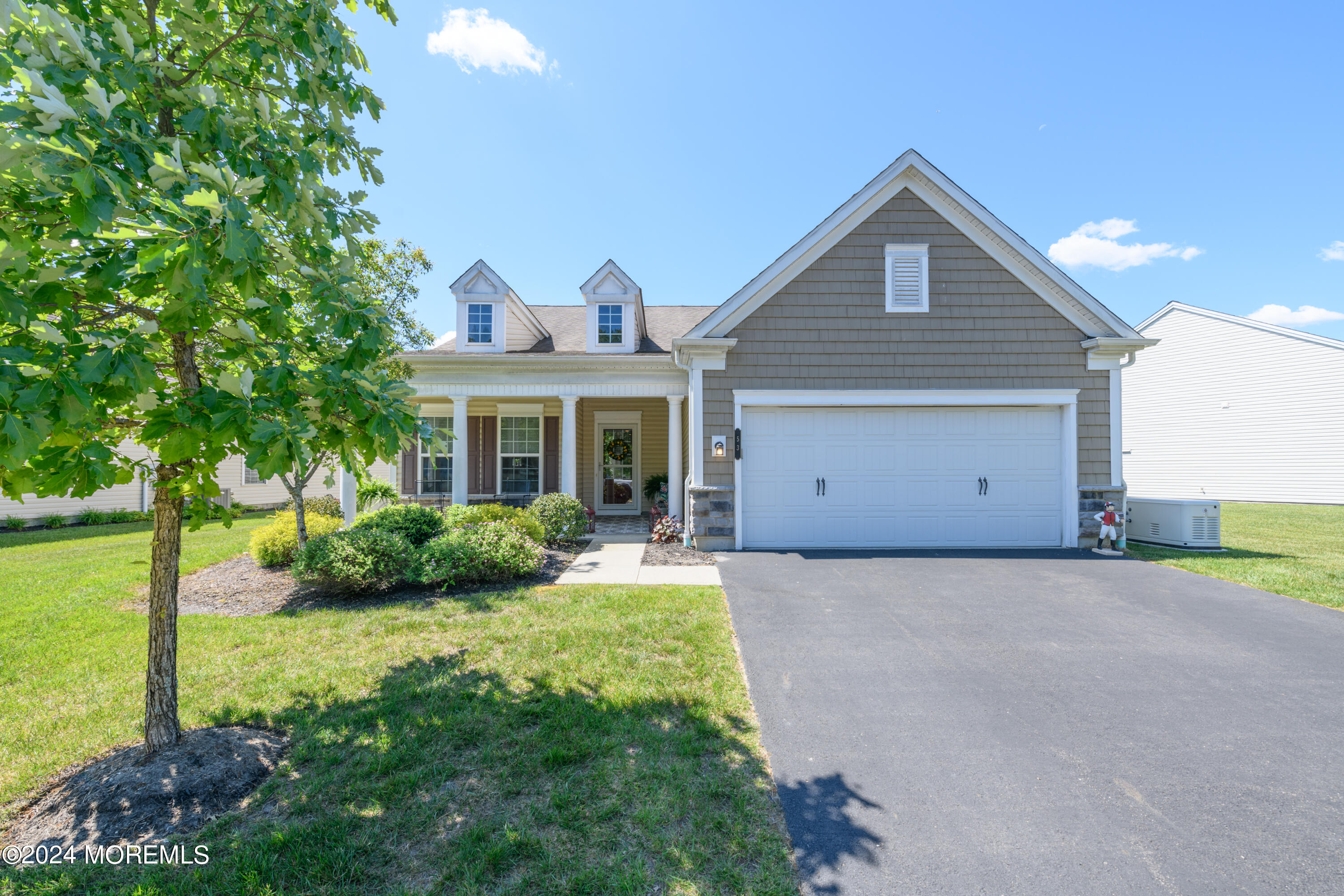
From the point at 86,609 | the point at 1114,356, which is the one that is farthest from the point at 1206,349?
the point at 86,609

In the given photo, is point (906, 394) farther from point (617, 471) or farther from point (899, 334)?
point (617, 471)

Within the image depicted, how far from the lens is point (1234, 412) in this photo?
1841 centimetres

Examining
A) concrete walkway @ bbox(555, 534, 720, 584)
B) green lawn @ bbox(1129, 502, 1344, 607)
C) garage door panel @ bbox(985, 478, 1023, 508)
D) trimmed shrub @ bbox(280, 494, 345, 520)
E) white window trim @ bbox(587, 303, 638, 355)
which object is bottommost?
concrete walkway @ bbox(555, 534, 720, 584)

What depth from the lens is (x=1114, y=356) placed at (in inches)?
360

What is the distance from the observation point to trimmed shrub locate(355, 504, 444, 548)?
26.2ft

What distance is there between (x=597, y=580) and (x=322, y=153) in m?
5.28

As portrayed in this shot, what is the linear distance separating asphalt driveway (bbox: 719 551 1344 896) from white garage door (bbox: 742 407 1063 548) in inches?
115

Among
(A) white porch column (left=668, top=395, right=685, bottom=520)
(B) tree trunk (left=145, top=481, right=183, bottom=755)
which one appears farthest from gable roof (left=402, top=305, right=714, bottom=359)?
(B) tree trunk (left=145, top=481, right=183, bottom=755)

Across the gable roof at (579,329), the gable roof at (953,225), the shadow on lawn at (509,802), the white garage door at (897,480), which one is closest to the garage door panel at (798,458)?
the white garage door at (897,480)

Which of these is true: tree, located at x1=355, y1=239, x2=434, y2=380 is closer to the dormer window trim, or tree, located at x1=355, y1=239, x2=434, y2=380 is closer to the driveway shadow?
the dormer window trim

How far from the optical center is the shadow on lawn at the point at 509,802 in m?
2.24

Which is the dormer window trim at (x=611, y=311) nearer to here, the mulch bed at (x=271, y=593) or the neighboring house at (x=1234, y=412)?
the mulch bed at (x=271, y=593)

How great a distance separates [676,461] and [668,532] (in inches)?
66.9

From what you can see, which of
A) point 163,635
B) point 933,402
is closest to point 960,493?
point 933,402
